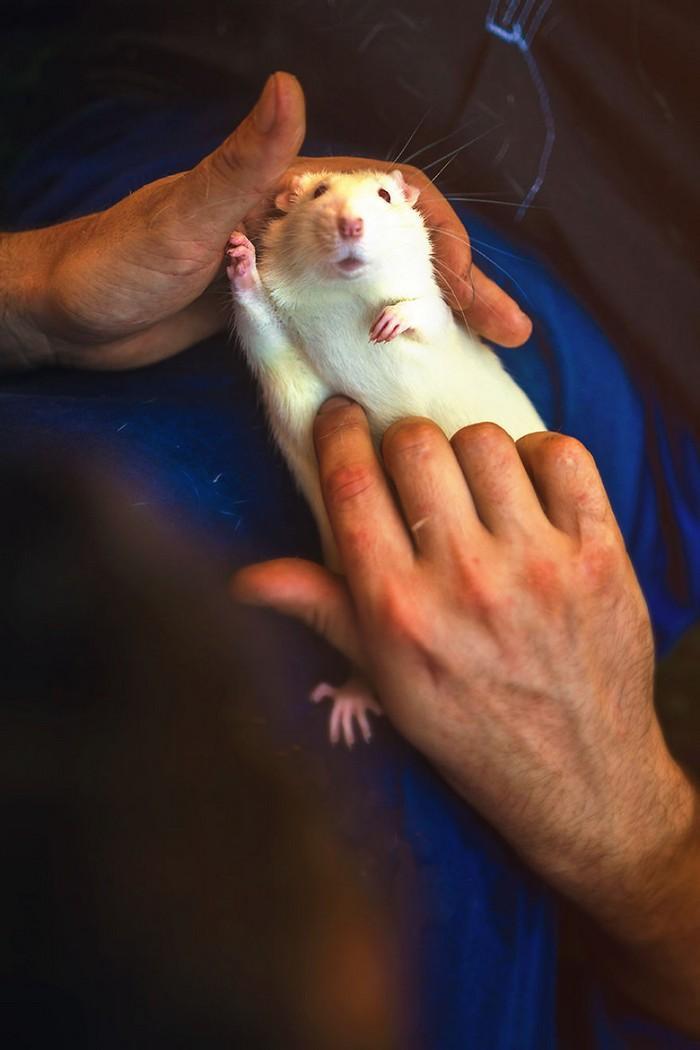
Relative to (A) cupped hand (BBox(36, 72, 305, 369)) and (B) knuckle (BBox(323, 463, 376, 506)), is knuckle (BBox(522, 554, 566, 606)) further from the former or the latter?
(A) cupped hand (BBox(36, 72, 305, 369))

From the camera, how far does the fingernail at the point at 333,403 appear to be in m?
0.50

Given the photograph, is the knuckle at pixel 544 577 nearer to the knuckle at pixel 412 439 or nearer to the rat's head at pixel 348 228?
the knuckle at pixel 412 439

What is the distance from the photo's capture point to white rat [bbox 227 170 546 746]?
0.51 metres

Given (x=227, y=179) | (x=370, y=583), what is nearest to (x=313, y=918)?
(x=370, y=583)

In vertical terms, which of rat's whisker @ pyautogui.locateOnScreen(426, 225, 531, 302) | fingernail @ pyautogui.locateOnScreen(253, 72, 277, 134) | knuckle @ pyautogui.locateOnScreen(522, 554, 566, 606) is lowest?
knuckle @ pyautogui.locateOnScreen(522, 554, 566, 606)

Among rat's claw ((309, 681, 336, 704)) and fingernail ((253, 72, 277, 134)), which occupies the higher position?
fingernail ((253, 72, 277, 134))

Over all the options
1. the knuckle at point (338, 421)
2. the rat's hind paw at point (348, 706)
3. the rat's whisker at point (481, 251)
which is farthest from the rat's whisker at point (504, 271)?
the rat's hind paw at point (348, 706)

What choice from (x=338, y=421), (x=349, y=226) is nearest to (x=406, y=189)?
(x=349, y=226)

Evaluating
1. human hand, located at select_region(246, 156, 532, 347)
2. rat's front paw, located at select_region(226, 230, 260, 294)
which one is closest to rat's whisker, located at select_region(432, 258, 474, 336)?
human hand, located at select_region(246, 156, 532, 347)

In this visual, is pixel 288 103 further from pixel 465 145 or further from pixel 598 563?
pixel 598 563

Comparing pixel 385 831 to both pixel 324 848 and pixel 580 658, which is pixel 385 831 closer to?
pixel 324 848

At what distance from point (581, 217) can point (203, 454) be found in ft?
0.72

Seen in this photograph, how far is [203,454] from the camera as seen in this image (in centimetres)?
41

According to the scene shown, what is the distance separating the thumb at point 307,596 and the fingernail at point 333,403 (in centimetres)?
14
